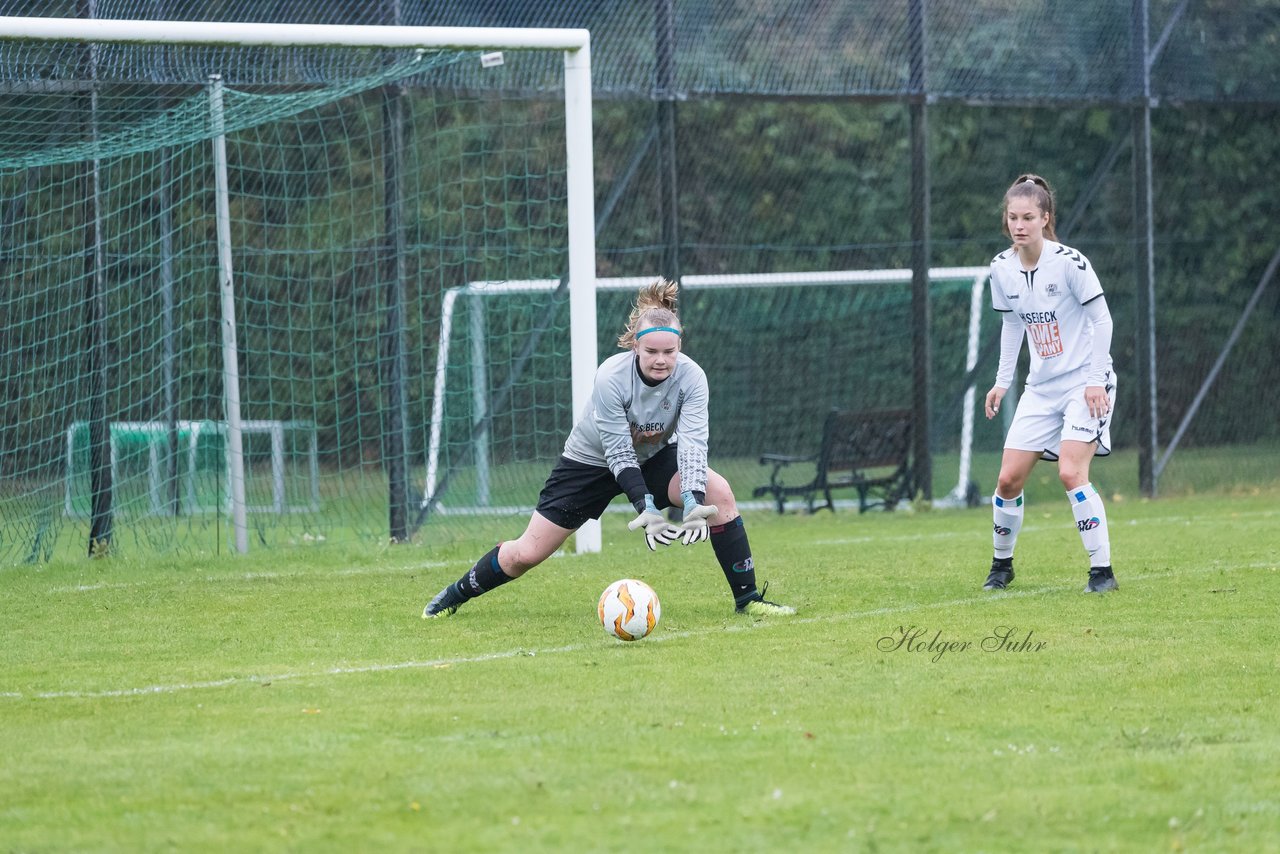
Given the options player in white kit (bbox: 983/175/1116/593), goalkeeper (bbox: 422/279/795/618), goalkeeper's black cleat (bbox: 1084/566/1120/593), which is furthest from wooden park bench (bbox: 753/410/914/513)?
goalkeeper (bbox: 422/279/795/618)

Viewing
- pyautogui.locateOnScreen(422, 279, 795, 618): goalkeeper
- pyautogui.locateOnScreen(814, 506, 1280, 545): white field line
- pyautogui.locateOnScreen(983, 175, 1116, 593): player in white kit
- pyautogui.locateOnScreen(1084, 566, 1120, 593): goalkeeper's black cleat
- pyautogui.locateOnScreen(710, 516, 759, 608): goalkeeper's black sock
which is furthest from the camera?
pyautogui.locateOnScreen(814, 506, 1280, 545): white field line

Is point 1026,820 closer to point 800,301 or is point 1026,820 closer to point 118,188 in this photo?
A: point 118,188

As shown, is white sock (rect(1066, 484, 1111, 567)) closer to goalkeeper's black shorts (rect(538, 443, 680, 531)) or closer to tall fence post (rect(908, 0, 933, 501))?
goalkeeper's black shorts (rect(538, 443, 680, 531))

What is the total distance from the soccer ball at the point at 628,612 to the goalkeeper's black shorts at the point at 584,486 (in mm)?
739

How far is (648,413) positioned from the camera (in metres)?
7.62

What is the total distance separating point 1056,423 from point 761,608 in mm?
1867

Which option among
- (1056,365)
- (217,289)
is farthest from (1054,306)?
(217,289)

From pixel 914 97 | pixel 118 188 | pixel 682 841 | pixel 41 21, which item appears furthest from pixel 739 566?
pixel 914 97

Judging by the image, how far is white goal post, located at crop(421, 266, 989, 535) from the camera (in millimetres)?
12539

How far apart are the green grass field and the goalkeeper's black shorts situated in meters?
0.53

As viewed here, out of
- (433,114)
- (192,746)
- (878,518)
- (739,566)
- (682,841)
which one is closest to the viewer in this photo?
(682,841)

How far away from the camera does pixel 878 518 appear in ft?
46.5

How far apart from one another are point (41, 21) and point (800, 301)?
9.31 m

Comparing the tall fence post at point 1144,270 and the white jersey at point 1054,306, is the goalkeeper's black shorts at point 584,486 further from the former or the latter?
the tall fence post at point 1144,270
